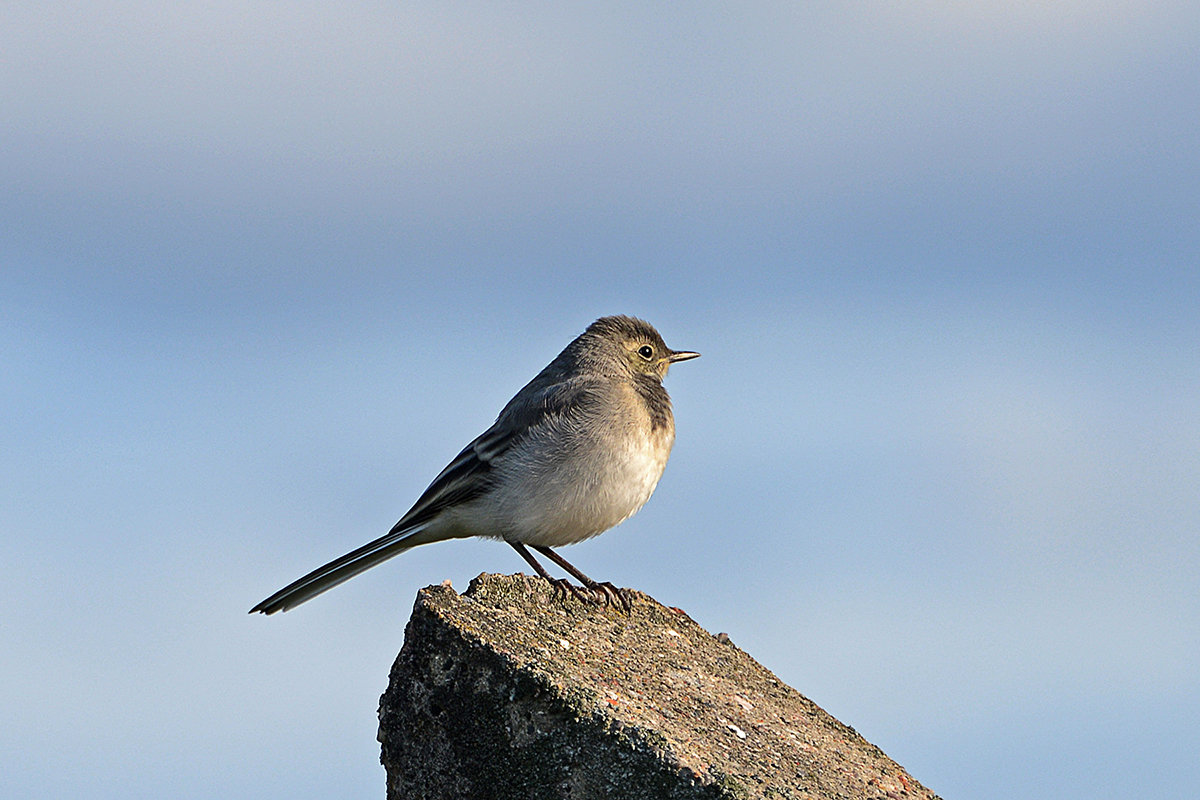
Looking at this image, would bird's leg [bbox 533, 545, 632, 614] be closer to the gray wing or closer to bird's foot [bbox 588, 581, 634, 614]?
bird's foot [bbox 588, 581, 634, 614]

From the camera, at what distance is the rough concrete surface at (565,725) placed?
5.36 m

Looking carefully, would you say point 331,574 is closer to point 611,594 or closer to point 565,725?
point 611,594

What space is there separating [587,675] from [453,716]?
0.68m

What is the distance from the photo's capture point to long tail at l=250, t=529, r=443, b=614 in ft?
26.5

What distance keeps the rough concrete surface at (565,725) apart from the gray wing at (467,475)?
1.94 metres

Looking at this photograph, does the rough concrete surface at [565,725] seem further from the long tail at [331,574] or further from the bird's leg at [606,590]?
the long tail at [331,574]

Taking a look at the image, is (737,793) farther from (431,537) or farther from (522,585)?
(431,537)

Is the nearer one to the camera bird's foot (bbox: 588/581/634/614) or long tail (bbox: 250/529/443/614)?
bird's foot (bbox: 588/581/634/614)

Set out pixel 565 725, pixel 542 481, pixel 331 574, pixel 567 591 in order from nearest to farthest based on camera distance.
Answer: pixel 565 725
pixel 567 591
pixel 331 574
pixel 542 481

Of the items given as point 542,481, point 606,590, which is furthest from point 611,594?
point 542,481

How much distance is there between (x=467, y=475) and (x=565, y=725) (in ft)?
11.5

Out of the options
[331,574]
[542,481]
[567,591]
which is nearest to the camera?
[567,591]

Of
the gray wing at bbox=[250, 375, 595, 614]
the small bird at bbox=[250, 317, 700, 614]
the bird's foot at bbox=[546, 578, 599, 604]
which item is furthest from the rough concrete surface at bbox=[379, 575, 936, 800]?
the gray wing at bbox=[250, 375, 595, 614]

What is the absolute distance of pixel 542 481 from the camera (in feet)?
27.9
